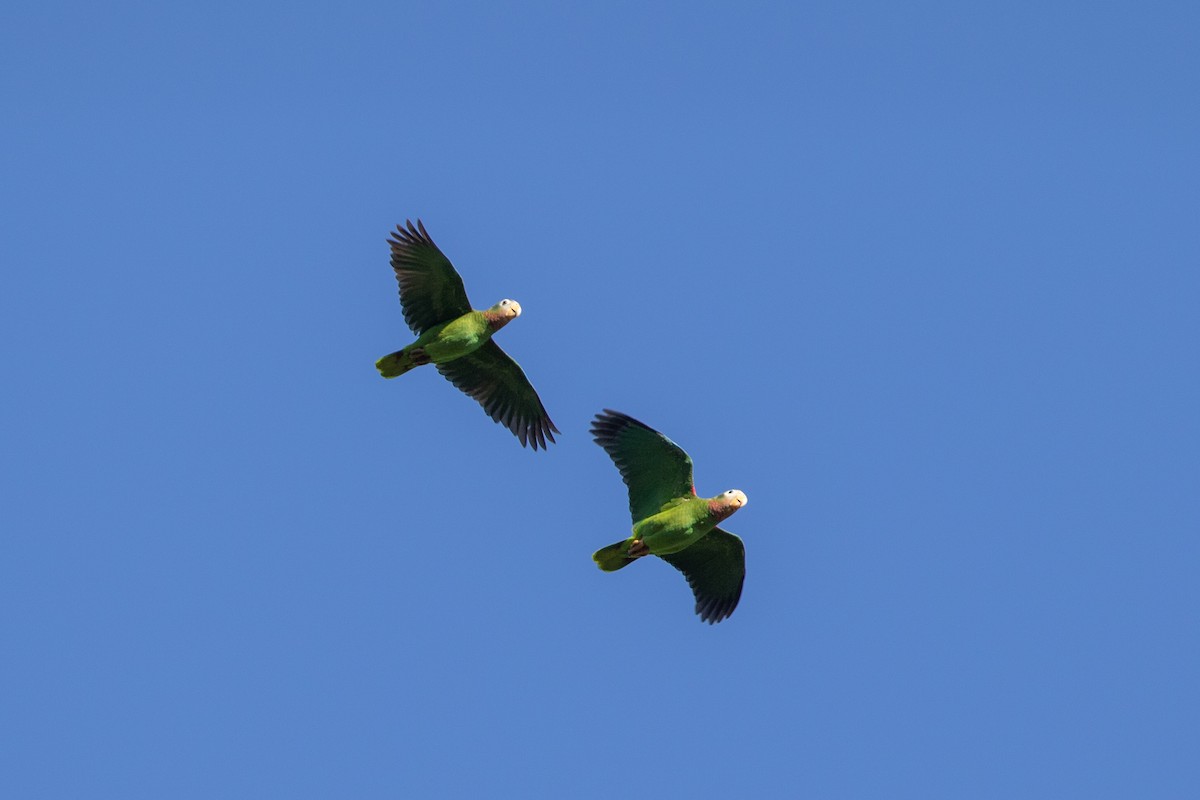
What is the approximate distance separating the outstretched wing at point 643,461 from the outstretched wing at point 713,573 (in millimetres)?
973

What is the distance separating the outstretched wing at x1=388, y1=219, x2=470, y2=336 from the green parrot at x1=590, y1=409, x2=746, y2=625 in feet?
Result: 10.9

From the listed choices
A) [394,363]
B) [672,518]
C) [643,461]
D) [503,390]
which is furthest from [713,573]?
[394,363]

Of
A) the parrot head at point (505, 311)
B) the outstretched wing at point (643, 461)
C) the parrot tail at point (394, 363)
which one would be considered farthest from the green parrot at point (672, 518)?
the parrot tail at point (394, 363)

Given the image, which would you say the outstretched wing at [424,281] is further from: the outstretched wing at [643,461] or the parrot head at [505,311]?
the outstretched wing at [643,461]

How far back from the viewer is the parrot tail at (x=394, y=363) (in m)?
23.3

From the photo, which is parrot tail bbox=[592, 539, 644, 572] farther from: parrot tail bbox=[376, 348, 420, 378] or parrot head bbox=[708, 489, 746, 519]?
parrot tail bbox=[376, 348, 420, 378]

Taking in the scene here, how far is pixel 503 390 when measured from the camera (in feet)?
81.1

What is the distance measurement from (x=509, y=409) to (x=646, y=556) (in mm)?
4336

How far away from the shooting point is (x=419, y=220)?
2308cm

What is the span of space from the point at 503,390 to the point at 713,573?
16.1 feet

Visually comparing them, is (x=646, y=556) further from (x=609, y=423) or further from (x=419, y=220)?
(x=419, y=220)

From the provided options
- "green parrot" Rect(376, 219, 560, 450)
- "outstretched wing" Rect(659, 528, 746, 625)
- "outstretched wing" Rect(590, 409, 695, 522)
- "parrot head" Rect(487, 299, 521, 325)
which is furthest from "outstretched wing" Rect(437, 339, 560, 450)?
"outstretched wing" Rect(659, 528, 746, 625)

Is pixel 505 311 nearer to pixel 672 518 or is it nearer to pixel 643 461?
pixel 643 461

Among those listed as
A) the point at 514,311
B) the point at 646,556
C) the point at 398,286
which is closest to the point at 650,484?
the point at 646,556
